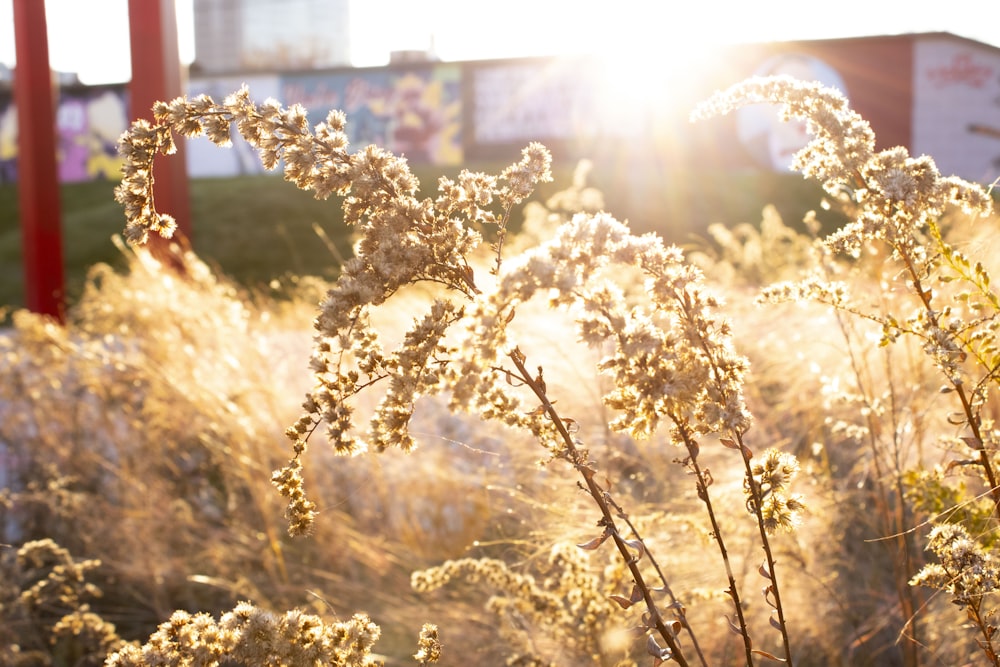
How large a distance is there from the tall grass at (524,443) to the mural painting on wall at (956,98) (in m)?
20.7

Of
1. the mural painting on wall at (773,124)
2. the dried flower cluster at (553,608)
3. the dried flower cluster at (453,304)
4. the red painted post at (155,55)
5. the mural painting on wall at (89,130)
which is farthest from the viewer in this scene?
the mural painting on wall at (89,130)

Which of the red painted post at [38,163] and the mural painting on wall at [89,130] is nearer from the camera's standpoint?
the red painted post at [38,163]

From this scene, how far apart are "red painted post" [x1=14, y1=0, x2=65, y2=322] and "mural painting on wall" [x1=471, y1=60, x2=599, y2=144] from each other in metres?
16.6

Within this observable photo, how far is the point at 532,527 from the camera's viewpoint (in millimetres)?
2971

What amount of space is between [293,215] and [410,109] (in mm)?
7551

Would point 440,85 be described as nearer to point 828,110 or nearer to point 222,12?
point 828,110

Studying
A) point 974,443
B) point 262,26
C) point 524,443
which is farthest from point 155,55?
point 262,26

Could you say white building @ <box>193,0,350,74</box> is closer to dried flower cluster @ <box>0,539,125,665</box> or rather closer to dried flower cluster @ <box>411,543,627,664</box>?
dried flower cluster @ <box>0,539,125,665</box>

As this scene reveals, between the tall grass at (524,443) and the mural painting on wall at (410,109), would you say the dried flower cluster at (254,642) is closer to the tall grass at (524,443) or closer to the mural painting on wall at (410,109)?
the tall grass at (524,443)

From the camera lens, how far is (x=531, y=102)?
2645cm

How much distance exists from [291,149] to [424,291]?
377cm

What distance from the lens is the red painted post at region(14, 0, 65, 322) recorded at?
9938mm

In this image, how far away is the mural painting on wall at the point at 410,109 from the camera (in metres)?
27.2

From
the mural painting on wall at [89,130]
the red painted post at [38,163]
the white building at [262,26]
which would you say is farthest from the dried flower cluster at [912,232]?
the white building at [262,26]
